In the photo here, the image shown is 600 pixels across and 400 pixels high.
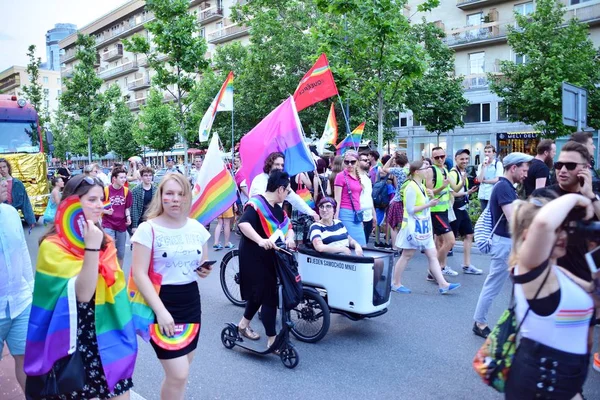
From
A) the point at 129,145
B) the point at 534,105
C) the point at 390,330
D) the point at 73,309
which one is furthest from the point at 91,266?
the point at 129,145

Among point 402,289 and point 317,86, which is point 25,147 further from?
point 402,289

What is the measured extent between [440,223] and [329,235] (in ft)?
8.54

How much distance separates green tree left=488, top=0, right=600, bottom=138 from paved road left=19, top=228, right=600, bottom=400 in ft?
55.6

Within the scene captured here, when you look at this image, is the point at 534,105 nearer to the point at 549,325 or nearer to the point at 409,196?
the point at 409,196

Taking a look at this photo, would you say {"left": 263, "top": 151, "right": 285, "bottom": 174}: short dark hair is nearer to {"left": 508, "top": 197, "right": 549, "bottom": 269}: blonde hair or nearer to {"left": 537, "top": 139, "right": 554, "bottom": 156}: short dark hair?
{"left": 537, "top": 139, "right": 554, "bottom": 156}: short dark hair

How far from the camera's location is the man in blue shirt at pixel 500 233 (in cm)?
479

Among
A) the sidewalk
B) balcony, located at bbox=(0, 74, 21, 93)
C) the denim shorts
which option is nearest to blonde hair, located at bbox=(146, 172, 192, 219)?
the denim shorts

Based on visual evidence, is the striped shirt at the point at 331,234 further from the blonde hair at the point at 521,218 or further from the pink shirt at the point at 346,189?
the blonde hair at the point at 521,218

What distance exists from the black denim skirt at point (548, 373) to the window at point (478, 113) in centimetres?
3063

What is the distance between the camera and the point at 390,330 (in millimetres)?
5395

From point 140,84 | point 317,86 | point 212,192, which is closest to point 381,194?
point 317,86

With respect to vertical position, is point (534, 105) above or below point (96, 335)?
above

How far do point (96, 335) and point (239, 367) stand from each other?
2.12 metres

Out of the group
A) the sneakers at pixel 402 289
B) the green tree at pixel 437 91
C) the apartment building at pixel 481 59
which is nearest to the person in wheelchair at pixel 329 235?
the sneakers at pixel 402 289
